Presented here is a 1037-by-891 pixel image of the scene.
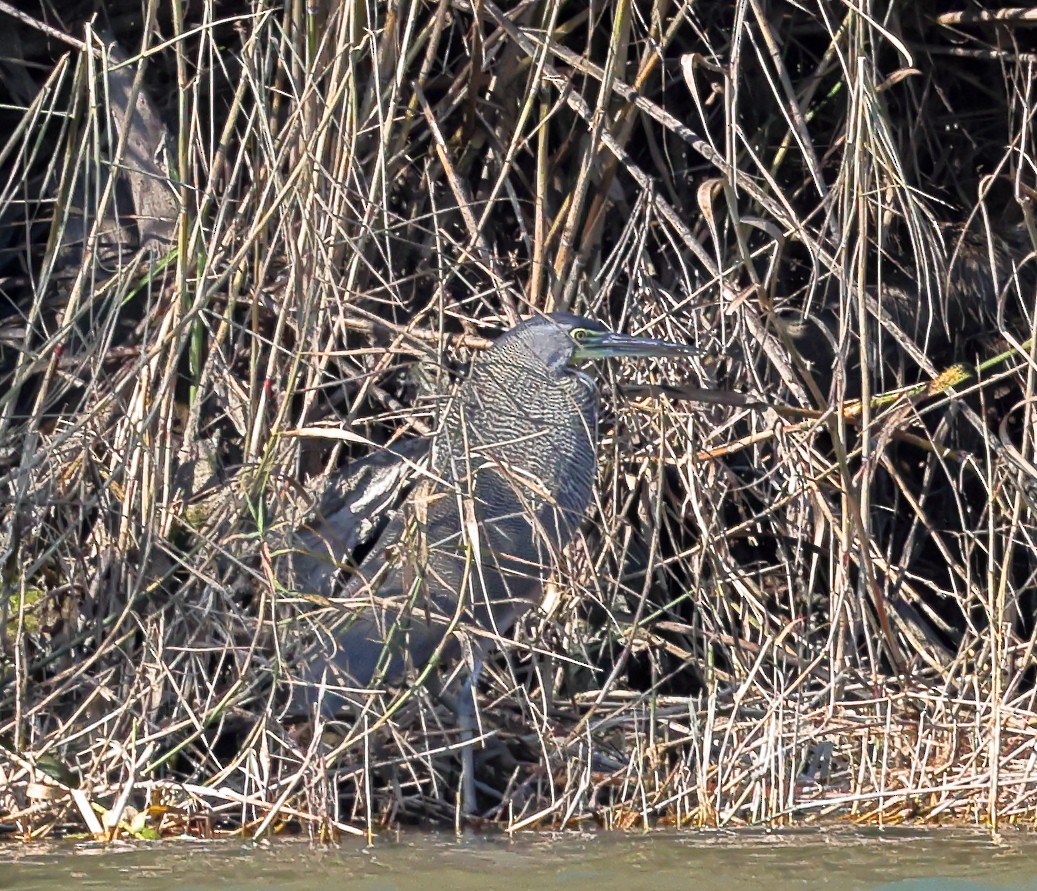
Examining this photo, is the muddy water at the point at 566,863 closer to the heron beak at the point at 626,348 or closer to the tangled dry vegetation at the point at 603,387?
the tangled dry vegetation at the point at 603,387

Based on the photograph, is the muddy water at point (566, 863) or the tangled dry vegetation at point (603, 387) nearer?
the muddy water at point (566, 863)

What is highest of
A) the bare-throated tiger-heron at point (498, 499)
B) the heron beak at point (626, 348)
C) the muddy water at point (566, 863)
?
the heron beak at point (626, 348)

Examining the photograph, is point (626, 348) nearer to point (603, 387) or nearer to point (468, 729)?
point (603, 387)

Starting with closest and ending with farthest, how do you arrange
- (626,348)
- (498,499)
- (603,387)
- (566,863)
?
(566,863) → (626,348) → (498,499) → (603,387)

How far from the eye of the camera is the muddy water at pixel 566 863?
3576mm

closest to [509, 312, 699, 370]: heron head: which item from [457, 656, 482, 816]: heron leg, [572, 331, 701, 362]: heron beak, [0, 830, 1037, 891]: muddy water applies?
[572, 331, 701, 362]: heron beak

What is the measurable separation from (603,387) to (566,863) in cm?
202

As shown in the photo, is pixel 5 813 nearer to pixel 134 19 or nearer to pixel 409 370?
pixel 409 370

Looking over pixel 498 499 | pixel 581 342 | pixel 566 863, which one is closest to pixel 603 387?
pixel 581 342

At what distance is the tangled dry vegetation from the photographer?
4309 mm

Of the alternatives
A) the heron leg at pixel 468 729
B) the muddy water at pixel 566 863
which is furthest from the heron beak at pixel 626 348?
the muddy water at pixel 566 863

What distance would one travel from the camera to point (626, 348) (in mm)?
5047

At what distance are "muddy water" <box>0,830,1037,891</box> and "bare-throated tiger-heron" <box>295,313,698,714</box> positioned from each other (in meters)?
0.53

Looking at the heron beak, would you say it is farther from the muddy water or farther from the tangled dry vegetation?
the muddy water
